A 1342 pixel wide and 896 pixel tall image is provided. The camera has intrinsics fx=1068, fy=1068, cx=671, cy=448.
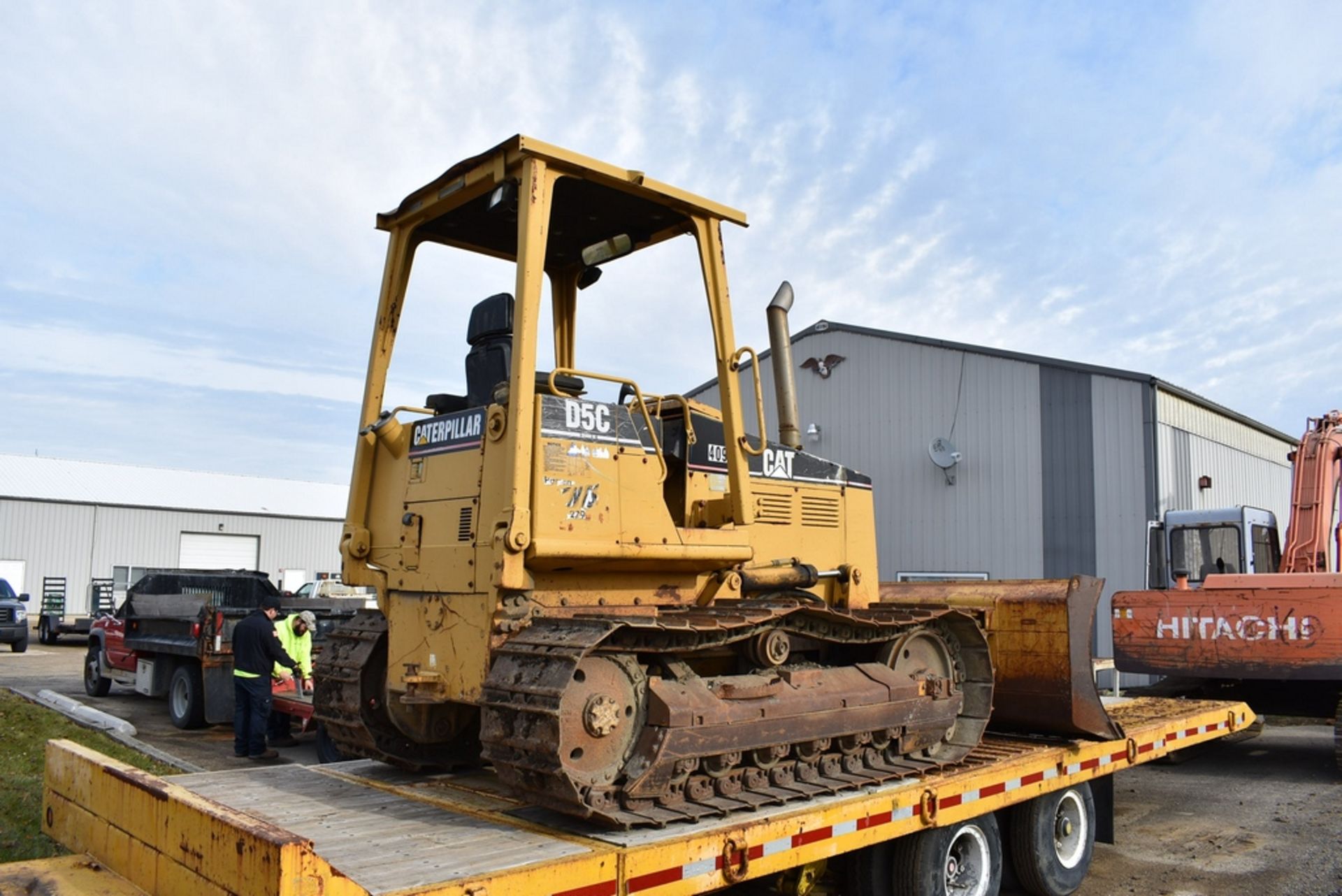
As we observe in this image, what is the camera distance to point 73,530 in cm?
4022

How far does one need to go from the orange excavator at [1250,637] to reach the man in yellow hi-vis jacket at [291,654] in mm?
9754

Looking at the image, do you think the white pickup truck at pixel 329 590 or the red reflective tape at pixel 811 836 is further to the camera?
the white pickup truck at pixel 329 590

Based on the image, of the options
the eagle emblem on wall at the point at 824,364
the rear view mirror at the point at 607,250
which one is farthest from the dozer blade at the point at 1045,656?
the eagle emblem on wall at the point at 824,364

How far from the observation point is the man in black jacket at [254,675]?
11.5 metres

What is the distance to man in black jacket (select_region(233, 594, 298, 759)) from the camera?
11.5m

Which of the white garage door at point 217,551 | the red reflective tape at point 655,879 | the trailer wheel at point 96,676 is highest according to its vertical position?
the white garage door at point 217,551

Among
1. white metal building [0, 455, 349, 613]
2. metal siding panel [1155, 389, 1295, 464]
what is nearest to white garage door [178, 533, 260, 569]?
white metal building [0, 455, 349, 613]

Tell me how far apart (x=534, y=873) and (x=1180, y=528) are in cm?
1553

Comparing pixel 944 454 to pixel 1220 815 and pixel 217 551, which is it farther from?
pixel 217 551

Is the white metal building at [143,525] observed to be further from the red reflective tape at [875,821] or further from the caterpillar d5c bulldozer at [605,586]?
the red reflective tape at [875,821]

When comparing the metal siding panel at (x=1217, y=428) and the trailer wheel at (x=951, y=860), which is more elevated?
the metal siding panel at (x=1217, y=428)

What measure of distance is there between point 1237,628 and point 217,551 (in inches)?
1601

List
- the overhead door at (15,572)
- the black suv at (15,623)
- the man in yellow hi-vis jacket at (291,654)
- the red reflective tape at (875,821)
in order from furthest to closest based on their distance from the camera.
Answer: the overhead door at (15,572), the black suv at (15,623), the man in yellow hi-vis jacket at (291,654), the red reflective tape at (875,821)

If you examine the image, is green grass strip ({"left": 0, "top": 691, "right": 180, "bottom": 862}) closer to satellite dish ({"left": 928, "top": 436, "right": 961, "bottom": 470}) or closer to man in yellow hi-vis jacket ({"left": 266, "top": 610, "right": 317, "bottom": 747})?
man in yellow hi-vis jacket ({"left": 266, "top": 610, "right": 317, "bottom": 747})
